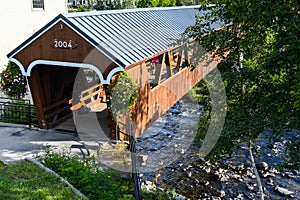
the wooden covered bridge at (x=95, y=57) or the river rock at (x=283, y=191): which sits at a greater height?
the wooden covered bridge at (x=95, y=57)

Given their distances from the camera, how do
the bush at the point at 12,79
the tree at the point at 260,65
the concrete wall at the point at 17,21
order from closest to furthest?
1. the tree at the point at 260,65
2. the bush at the point at 12,79
3. the concrete wall at the point at 17,21

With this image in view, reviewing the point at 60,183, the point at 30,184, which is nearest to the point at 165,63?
the point at 60,183

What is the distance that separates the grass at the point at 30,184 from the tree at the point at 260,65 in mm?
3237

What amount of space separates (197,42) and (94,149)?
423 cm

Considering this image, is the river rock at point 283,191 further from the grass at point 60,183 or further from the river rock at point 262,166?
the grass at point 60,183

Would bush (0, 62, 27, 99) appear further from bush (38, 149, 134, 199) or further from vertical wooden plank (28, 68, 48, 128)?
bush (38, 149, 134, 199)

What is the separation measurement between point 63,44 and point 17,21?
942 centimetres

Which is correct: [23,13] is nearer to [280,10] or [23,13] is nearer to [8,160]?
[8,160]

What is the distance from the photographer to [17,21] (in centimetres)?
1688

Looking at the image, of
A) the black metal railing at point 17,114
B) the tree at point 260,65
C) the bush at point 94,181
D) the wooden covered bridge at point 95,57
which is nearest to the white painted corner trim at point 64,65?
the wooden covered bridge at point 95,57

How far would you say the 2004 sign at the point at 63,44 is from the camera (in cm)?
888

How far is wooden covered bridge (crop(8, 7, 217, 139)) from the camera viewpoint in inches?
343

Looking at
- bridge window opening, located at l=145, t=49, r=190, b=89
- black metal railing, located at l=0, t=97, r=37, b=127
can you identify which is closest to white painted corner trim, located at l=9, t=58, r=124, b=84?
black metal railing, located at l=0, t=97, r=37, b=127

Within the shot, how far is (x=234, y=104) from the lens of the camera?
6527 millimetres
